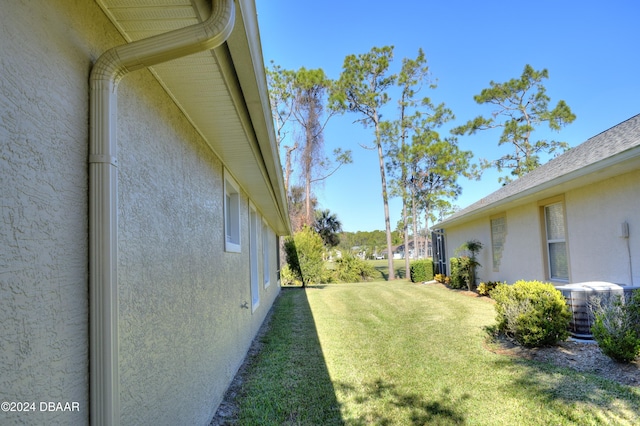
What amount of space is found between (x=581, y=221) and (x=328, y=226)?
82.9 ft

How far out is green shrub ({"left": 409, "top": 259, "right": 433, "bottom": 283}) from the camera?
19692 mm

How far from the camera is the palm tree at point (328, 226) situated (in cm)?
3206

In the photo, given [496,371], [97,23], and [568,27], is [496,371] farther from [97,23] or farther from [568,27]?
[568,27]

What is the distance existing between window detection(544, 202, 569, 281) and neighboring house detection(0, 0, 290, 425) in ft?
25.5

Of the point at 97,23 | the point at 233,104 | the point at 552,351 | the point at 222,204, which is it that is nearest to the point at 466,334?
the point at 552,351

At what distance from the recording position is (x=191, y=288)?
128 inches

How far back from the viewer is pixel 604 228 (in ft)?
22.0

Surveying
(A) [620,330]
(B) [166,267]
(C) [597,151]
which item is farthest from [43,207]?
(C) [597,151]

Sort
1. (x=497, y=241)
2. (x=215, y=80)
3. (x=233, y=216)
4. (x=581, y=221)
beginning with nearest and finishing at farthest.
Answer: (x=215, y=80)
(x=233, y=216)
(x=581, y=221)
(x=497, y=241)

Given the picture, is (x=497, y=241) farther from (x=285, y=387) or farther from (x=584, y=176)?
(x=285, y=387)

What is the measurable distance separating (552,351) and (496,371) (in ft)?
4.07

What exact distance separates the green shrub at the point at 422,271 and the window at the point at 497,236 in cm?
774

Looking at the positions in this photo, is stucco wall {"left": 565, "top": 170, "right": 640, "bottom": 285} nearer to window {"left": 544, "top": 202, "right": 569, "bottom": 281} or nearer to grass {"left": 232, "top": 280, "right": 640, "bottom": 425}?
window {"left": 544, "top": 202, "right": 569, "bottom": 281}

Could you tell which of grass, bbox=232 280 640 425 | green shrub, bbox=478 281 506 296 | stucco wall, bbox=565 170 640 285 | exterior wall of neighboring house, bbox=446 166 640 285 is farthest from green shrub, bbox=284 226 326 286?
stucco wall, bbox=565 170 640 285
